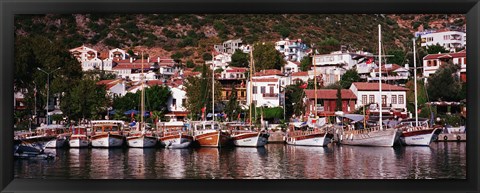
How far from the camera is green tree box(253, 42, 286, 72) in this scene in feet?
51.8

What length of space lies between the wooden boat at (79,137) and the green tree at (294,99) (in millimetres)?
5029

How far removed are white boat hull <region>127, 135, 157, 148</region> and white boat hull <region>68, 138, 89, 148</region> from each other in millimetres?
937

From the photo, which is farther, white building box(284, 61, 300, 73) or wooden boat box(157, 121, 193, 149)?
white building box(284, 61, 300, 73)

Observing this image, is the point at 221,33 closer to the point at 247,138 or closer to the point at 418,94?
the point at 247,138

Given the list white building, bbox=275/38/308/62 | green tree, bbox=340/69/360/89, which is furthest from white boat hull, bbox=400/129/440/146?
white building, bbox=275/38/308/62

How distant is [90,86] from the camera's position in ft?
42.3

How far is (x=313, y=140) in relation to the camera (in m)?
15.4

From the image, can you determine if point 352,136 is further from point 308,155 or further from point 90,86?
point 90,86

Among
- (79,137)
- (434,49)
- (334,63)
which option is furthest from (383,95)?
(79,137)

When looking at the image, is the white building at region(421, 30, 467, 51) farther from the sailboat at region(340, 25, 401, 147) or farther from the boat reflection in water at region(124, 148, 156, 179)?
the boat reflection in water at region(124, 148, 156, 179)

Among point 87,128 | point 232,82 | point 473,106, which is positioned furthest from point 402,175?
point 232,82
